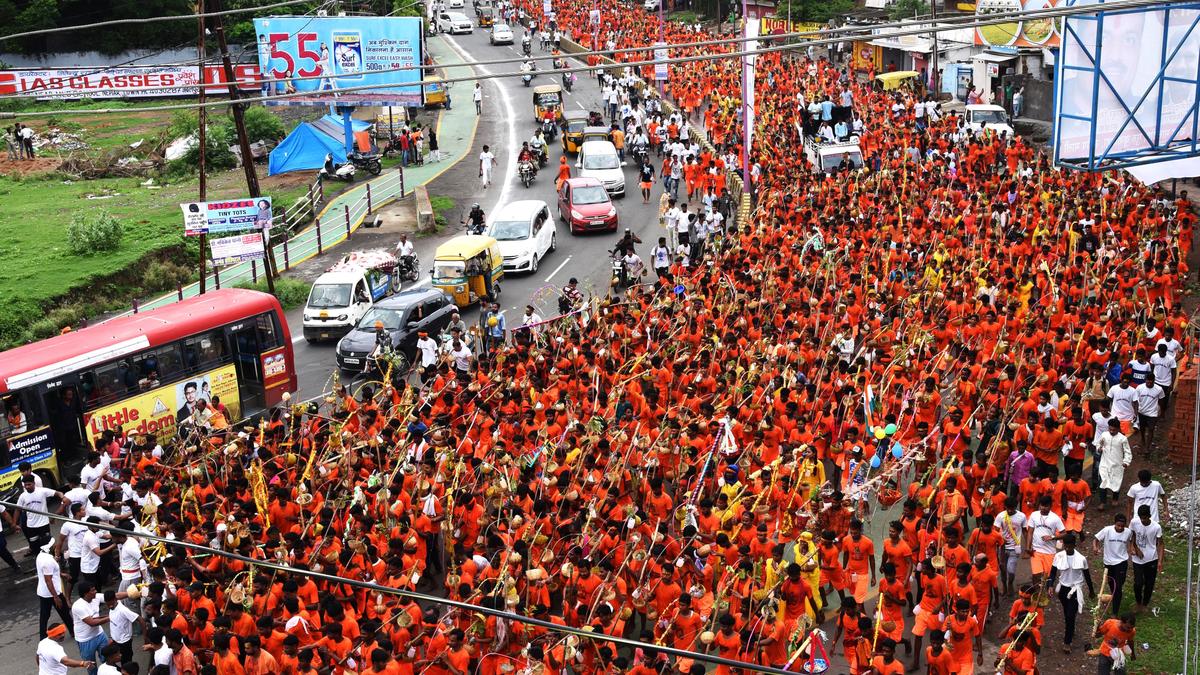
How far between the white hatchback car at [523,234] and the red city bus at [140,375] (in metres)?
8.17

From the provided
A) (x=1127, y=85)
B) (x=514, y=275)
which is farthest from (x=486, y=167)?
(x=1127, y=85)

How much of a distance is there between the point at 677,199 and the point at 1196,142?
19.6 m

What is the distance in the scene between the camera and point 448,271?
1003 inches

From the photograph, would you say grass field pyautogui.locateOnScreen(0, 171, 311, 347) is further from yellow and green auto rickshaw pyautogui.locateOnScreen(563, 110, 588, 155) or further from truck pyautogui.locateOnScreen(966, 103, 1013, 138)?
truck pyautogui.locateOnScreen(966, 103, 1013, 138)

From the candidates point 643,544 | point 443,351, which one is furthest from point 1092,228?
point 643,544

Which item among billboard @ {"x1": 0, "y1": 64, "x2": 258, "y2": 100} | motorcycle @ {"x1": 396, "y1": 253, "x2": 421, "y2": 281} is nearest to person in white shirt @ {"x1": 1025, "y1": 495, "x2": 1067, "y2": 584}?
motorcycle @ {"x1": 396, "y1": 253, "x2": 421, "y2": 281}

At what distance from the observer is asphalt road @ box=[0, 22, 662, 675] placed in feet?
46.4

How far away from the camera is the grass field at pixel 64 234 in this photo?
28.0m

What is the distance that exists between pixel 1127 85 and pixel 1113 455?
4896mm

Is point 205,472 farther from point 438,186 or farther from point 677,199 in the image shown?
point 438,186

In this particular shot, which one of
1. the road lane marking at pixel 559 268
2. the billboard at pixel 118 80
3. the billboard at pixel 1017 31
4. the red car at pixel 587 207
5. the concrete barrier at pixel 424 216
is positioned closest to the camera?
the road lane marking at pixel 559 268

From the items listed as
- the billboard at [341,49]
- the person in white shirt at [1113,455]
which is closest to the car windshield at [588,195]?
the billboard at [341,49]

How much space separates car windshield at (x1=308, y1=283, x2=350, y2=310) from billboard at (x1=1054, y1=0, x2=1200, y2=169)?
554 inches

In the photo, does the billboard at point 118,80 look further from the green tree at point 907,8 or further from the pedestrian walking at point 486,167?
the green tree at point 907,8
